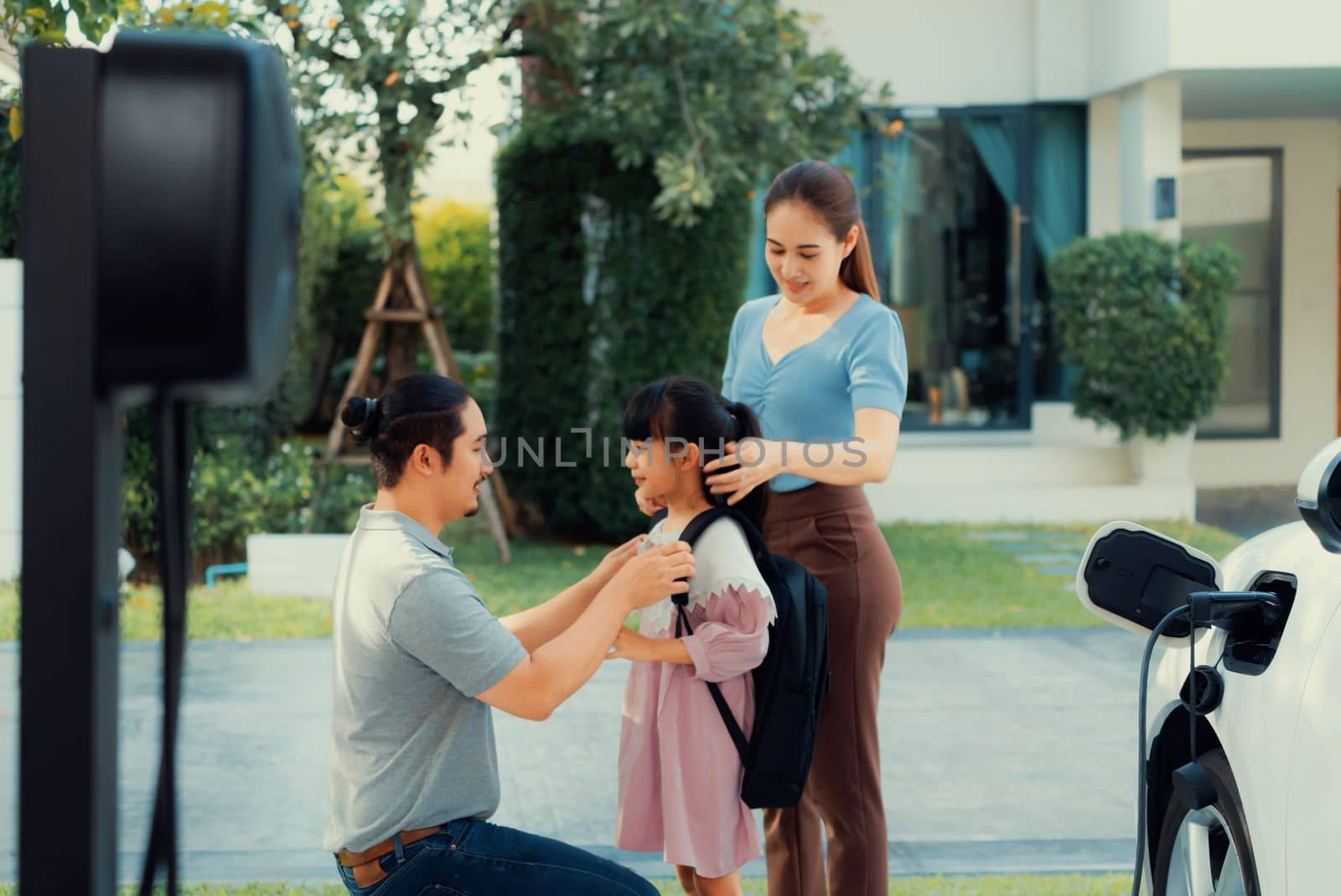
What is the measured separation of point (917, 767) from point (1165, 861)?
2.67 metres

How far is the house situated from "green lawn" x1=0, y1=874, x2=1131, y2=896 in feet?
24.1

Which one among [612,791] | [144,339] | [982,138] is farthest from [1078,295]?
[144,339]

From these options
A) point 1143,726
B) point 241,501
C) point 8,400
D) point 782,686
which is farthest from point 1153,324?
point 1143,726

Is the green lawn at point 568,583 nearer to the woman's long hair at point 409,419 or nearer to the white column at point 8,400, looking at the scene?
the white column at point 8,400

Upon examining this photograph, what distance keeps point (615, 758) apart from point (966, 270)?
821 cm

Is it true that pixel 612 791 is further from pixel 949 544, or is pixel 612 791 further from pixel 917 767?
pixel 949 544

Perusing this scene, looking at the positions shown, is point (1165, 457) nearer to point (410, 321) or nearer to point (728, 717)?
point (410, 321)

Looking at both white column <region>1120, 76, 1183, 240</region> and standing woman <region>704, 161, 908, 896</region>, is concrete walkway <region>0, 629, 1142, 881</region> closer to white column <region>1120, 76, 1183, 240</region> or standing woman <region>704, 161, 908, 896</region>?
standing woman <region>704, 161, 908, 896</region>

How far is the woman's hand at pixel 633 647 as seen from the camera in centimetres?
284

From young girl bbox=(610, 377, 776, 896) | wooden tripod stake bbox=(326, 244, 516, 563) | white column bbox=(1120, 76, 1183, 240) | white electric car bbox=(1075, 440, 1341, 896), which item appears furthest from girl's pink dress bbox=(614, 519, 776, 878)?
white column bbox=(1120, 76, 1183, 240)

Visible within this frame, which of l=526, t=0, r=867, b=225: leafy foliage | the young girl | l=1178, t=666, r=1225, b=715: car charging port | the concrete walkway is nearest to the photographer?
l=1178, t=666, r=1225, b=715: car charging port

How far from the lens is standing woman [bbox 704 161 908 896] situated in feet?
10.4

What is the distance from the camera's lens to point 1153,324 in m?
11.3

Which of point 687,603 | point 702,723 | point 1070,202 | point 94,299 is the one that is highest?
point 1070,202
